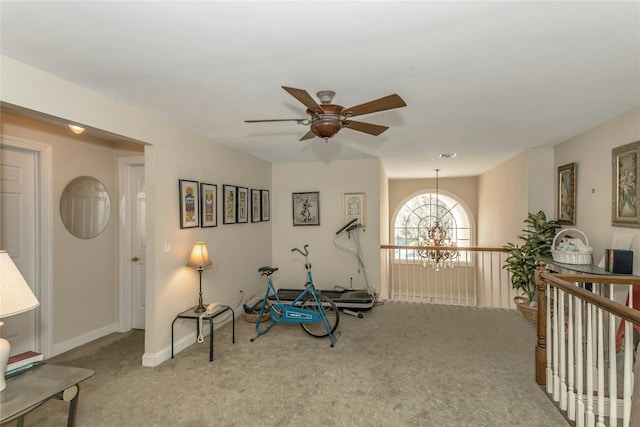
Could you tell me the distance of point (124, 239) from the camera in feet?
13.0

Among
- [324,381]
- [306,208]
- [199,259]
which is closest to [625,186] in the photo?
[324,381]

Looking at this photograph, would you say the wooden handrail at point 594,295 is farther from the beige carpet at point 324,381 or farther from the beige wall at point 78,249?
the beige wall at point 78,249

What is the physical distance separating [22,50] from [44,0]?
2.26ft

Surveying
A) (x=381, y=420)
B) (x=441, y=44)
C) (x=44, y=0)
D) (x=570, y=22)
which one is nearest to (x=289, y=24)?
(x=441, y=44)

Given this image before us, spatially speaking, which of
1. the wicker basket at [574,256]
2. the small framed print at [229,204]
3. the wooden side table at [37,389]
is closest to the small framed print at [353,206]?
the small framed print at [229,204]

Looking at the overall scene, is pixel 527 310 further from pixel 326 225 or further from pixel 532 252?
pixel 326 225

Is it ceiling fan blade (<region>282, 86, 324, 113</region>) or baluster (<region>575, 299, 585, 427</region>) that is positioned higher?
ceiling fan blade (<region>282, 86, 324, 113</region>)

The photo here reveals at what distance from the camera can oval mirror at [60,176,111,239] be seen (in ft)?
11.2

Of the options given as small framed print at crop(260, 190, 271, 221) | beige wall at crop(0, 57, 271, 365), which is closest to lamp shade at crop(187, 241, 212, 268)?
beige wall at crop(0, 57, 271, 365)

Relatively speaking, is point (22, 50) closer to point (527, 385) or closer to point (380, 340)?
point (380, 340)

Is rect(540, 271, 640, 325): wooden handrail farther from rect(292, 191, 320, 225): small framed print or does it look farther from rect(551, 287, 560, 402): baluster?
rect(292, 191, 320, 225): small framed print

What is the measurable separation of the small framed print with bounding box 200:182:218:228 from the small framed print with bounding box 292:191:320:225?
1825mm

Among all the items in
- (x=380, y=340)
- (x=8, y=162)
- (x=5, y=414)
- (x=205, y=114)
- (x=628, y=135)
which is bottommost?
(x=380, y=340)

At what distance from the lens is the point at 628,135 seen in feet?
9.68
